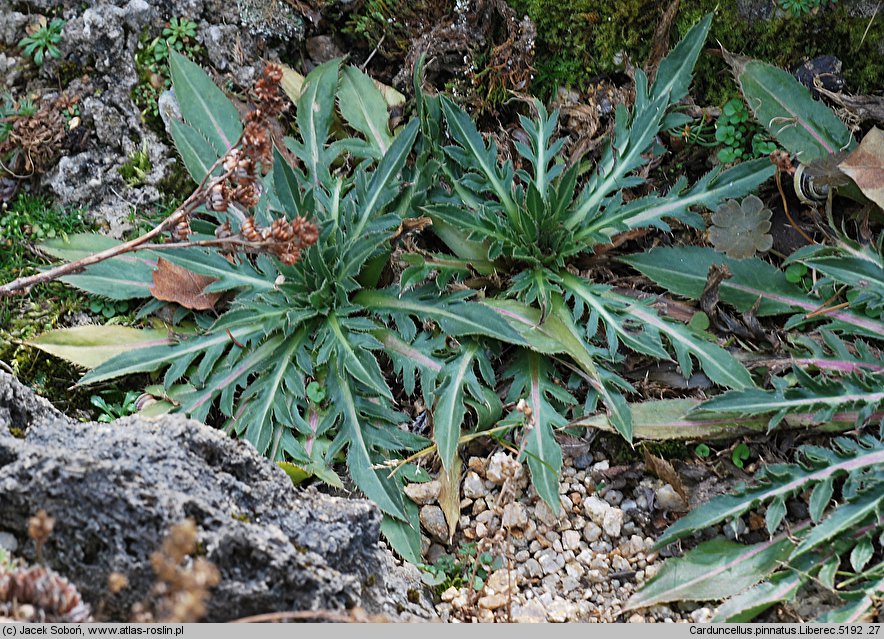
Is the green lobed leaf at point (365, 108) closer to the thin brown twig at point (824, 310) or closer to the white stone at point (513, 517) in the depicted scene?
the white stone at point (513, 517)

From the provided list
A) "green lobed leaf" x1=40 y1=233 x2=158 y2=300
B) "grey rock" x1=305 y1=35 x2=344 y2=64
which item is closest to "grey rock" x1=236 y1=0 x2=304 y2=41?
"grey rock" x1=305 y1=35 x2=344 y2=64

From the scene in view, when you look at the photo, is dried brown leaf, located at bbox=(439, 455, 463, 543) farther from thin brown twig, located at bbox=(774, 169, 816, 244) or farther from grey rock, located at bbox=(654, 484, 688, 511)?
thin brown twig, located at bbox=(774, 169, 816, 244)

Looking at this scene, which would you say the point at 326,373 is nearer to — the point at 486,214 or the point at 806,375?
the point at 486,214

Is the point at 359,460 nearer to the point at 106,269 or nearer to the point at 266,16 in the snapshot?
the point at 106,269

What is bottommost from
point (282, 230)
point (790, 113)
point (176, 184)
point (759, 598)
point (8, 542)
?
point (759, 598)

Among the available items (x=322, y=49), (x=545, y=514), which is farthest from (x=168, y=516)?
(x=322, y=49)

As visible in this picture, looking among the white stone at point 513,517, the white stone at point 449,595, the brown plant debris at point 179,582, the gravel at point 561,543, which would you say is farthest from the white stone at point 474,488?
the brown plant debris at point 179,582
